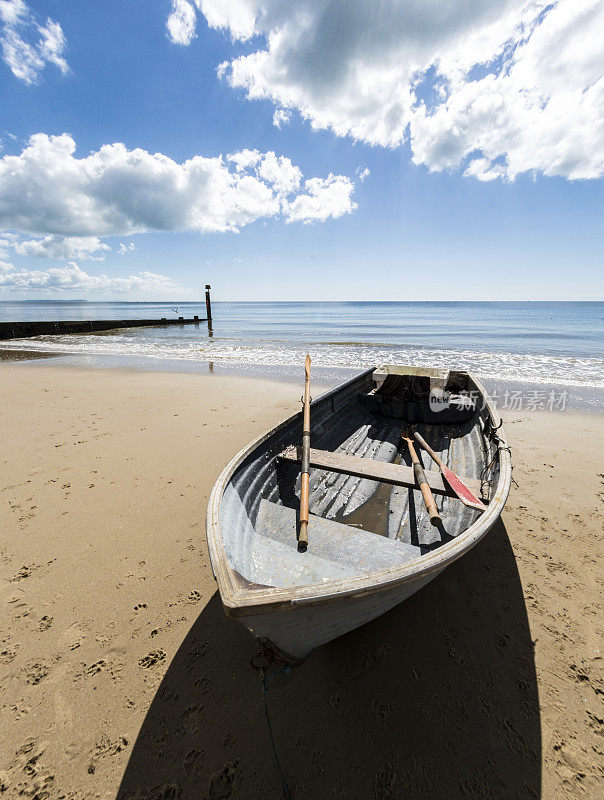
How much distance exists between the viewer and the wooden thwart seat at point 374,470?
419 centimetres

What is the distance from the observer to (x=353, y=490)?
5.00 metres

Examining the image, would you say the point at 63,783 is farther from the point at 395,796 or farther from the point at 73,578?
the point at 395,796

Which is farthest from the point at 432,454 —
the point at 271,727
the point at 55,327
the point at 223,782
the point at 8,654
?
the point at 55,327

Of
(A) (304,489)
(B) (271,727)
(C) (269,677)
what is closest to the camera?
(B) (271,727)

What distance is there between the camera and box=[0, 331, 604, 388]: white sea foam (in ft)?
52.2

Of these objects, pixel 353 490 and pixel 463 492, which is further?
pixel 353 490

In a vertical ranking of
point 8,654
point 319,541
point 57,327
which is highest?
point 57,327

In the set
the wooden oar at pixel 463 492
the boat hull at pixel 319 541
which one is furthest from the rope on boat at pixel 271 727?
the wooden oar at pixel 463 492

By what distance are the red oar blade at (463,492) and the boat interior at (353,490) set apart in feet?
0.34

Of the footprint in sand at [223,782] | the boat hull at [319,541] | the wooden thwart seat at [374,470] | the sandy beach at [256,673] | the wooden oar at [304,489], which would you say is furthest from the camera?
the wooden thwart seat at [374,470]

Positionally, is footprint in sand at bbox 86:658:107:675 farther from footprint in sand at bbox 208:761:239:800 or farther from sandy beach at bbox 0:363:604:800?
footprint in sand at bbox 208:761:239:800

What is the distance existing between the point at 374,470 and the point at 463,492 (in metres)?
1.14

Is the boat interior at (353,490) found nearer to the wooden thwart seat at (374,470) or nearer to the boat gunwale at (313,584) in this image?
the wooden thwart seat at (374,470)

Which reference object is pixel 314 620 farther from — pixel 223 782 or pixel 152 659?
pixel 152 659
